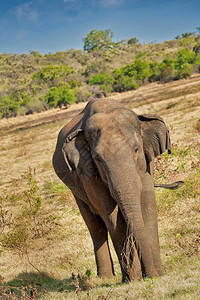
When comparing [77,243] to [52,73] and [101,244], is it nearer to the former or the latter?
[101,244]

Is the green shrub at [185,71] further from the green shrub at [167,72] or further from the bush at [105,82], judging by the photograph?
the bush at [105,82]

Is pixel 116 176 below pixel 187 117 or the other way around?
the other way around

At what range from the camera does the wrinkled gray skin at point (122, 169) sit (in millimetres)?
4504

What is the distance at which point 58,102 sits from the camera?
51.6 metres

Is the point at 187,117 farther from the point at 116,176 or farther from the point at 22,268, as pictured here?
the point at 116,176

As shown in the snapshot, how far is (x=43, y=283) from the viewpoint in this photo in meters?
7.32

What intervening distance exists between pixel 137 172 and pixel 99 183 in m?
0.64

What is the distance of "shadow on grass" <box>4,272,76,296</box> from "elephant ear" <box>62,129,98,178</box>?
2.44m

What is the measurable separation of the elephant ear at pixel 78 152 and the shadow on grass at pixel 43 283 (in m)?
2.44

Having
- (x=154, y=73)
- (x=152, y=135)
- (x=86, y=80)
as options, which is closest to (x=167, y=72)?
(x=154, y=73)

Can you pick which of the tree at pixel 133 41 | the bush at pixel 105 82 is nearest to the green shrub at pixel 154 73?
the bush at pixel 105 82

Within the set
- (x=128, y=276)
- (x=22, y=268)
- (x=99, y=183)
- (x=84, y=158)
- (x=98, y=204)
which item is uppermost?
(x=84, y=158)

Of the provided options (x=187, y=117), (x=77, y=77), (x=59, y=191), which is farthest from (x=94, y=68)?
(x=59, y=191)

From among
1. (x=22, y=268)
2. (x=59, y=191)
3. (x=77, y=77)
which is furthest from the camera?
(x=77, y=77)
